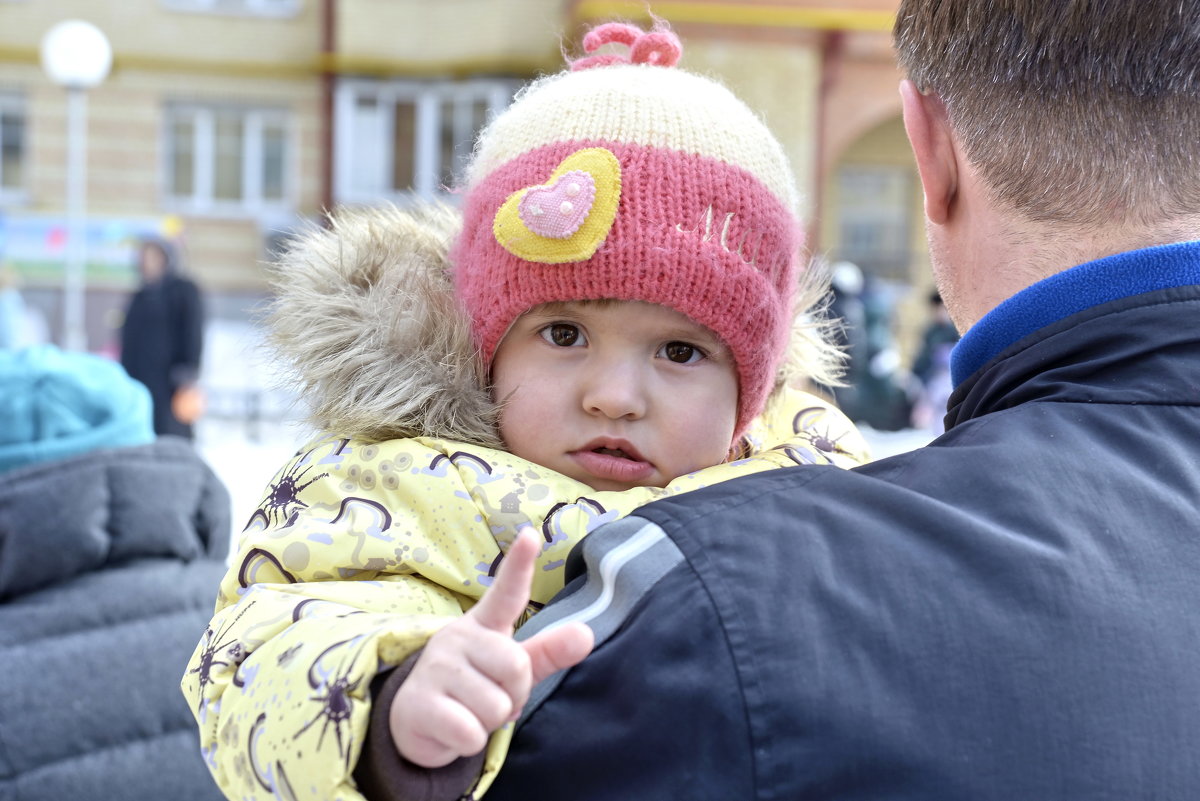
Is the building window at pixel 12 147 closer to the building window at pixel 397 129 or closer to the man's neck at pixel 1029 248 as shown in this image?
the building window at pixel 397 129

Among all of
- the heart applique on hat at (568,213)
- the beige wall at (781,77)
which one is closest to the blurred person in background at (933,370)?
the beige wall at (781,77)

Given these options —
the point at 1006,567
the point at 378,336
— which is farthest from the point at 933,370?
the point at 1006,567

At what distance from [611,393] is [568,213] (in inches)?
9.6

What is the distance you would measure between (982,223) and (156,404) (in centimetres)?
671

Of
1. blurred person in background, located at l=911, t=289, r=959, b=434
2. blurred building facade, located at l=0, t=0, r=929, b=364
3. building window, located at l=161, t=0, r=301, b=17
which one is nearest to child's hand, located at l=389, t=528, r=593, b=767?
blurred person in background, located at l=911, t=289, r=959, b=434

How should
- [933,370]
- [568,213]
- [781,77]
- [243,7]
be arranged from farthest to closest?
[243,7]
[781,77]
[933,370]
[568,213]

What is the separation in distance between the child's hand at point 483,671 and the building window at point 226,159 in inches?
649

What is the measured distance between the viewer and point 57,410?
2.08m

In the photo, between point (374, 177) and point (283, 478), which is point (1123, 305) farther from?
point (374, 177)

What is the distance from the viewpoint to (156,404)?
714 centimetres

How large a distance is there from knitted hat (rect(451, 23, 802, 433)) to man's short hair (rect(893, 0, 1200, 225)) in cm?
47

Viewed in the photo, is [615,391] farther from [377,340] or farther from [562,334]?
[377,340]

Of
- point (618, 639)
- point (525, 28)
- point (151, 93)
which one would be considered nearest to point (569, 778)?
point (618, 639)

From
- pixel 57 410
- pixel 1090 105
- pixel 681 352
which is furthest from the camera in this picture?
pixel 57 410
